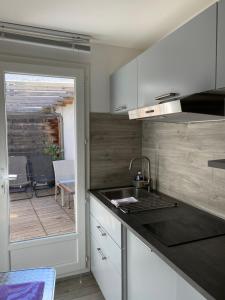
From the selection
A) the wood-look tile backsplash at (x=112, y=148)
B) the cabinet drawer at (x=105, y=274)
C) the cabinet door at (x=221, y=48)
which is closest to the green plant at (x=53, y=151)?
the wood-look tile backsplash at (x=112, y=148)

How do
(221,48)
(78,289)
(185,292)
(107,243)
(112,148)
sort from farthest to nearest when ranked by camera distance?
(112,148), (78,289), (107,243), (221,48), (185,292)

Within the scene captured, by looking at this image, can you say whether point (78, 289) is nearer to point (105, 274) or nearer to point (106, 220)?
point (105, 274)

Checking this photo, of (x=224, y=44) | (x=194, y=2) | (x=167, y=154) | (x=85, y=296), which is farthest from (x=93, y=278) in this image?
(x=194, y=2)

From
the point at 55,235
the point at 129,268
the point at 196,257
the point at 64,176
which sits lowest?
the point at 55,235

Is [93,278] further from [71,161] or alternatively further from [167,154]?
[167,154]

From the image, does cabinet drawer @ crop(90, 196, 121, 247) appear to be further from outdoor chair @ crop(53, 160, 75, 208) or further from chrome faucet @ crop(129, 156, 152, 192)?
chrome faucet @ crop(129, 156, 152, 192)

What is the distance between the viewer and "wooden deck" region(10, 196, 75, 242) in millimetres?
2330

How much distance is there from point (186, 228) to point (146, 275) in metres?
0.38

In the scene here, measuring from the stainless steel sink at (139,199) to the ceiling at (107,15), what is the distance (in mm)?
1487

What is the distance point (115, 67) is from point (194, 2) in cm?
105

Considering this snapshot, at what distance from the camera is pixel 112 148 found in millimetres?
2557

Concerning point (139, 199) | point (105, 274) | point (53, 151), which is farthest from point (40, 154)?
point (105, 274)

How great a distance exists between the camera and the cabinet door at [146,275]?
1188 millimetres

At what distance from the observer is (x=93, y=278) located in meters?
2.46
